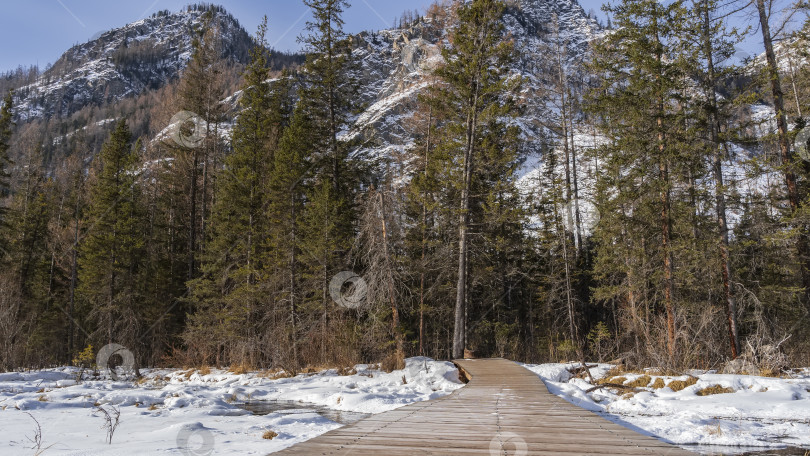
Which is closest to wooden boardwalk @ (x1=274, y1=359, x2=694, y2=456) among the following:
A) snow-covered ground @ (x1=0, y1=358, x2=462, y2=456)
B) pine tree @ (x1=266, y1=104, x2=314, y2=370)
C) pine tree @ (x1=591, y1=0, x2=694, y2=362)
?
snow-covered ground @ (x1=0, y1=358, x2=462, y2=456)

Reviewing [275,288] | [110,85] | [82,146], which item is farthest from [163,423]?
[110,85]

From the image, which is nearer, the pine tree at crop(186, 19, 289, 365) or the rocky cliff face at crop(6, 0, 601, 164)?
the pine tree at crop(186, 19, 289, 365)

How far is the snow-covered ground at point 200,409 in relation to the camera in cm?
597

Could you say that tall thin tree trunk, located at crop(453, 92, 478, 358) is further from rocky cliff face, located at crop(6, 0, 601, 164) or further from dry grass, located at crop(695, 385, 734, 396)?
rocky cliff face, located at crop(6, 0, 601, 164)

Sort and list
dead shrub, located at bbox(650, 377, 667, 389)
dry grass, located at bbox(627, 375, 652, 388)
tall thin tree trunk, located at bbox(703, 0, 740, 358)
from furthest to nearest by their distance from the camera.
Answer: tall thin tree trunk, located at bbox(703, 0, 740, 358), dry grass, located at bbox(627, 375, 652, 388), dead shrub, located at bbox(650, 377, 667, 389)

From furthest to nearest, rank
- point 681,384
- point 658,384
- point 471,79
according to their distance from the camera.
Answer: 1. point 471,79
2. point 658,384
3. point 681,384

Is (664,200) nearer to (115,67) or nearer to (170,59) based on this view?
(115,67)

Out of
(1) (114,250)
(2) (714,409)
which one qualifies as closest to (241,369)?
(1) (114,250)

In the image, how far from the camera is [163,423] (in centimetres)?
765

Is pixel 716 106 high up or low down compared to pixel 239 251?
up

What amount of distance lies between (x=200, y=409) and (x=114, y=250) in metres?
17.7

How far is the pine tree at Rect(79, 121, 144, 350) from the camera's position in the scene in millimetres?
22266

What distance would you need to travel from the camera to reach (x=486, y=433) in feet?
14.5

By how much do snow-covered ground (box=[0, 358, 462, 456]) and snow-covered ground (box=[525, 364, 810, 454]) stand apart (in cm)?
385
